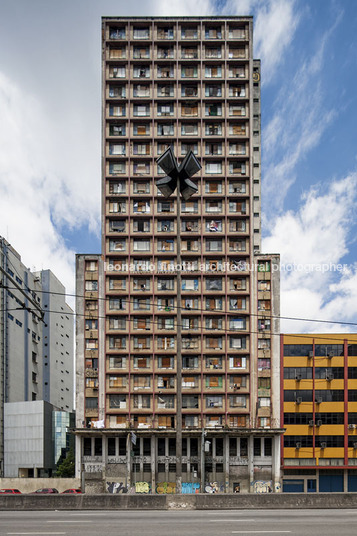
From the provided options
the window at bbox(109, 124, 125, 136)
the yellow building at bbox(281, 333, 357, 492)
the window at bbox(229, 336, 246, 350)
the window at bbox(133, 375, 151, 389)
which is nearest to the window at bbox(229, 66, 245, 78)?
the window at bbox(109, 124, 125, 136)

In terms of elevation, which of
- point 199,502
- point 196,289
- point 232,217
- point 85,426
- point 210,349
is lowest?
point 85,426

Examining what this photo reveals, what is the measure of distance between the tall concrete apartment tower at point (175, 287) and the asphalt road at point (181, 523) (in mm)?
36698

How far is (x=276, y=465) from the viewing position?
2480 inches

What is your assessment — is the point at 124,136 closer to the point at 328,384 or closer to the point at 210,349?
the point at 210,349

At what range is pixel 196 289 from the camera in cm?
6812

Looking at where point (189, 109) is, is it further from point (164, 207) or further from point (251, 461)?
point (251, 461)

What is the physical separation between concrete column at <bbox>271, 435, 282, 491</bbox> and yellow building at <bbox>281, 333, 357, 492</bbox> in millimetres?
776

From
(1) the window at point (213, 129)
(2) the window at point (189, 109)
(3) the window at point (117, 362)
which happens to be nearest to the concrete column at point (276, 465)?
(3) the window at point (117, 362)

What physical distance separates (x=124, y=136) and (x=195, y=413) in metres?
38.2

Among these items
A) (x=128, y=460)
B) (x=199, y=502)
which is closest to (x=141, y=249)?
(x=128, y=460)

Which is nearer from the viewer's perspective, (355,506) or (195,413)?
(355,506)

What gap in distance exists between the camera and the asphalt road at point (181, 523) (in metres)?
18.4

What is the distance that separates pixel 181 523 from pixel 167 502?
4.54 meters

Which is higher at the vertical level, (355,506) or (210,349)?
(210,349)
